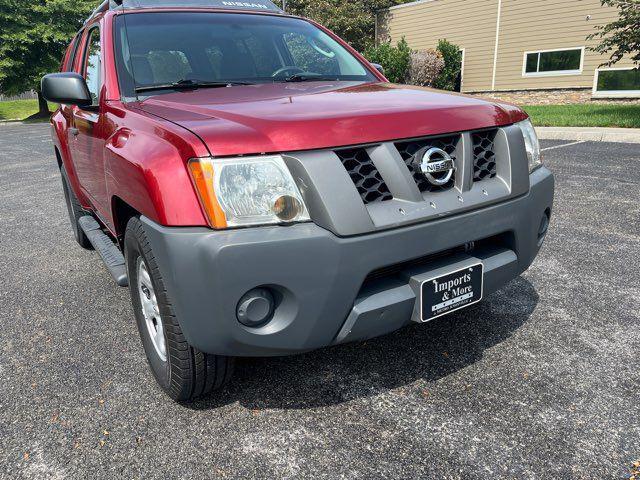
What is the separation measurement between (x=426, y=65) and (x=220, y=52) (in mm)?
18306

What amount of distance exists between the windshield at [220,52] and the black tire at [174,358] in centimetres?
94

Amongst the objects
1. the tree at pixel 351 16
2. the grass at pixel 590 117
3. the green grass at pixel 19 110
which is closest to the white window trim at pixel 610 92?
the grass at pixel 590 117

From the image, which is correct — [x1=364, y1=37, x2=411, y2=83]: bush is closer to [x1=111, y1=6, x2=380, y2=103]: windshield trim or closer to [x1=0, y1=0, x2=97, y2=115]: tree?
[x1=111, y1=6, x2=380, y2=103]: windshield trim

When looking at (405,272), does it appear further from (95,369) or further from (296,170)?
(95,369)

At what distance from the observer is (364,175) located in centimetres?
191

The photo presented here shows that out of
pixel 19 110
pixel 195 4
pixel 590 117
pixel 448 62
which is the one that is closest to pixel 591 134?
pixel 590 117

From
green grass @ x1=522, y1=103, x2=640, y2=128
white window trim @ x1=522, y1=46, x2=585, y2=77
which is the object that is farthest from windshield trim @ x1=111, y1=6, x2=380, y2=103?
white window trim @ x1=522, y1=46, x2=585, y2=77

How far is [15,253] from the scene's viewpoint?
4598 mm

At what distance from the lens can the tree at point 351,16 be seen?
24.9 meters

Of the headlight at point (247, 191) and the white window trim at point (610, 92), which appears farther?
the white window trim at point (610, 92)

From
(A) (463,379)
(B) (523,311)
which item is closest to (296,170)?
(A) (463,379)

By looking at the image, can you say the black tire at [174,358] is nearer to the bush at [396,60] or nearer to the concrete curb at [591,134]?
the concrete curb at [591,134]

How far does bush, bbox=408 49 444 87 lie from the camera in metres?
19.8

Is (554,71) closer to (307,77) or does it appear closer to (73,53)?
(73,53)
